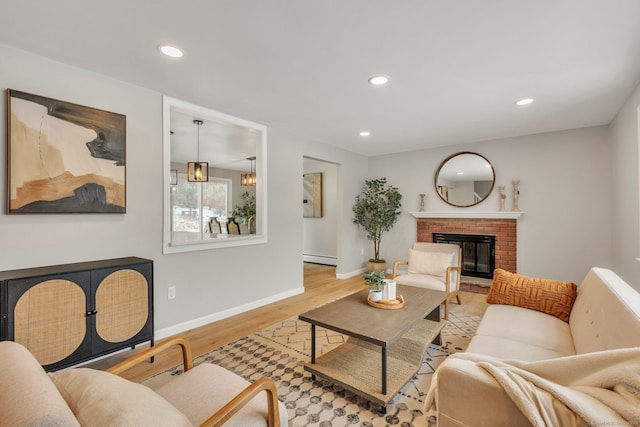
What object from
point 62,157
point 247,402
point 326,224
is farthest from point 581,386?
point 326,224

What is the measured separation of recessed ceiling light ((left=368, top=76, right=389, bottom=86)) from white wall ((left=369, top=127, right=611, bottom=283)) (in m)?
2.93

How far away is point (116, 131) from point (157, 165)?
16.4 inches

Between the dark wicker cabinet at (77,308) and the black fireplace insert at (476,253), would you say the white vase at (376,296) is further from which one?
the black fireplace insert at (476,253)

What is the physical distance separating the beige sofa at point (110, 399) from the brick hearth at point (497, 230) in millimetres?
→ 4439

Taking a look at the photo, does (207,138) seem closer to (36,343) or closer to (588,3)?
(36,343)

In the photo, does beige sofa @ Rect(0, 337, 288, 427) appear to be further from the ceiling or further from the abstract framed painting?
the ceiling

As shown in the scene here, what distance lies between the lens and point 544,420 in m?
0.91

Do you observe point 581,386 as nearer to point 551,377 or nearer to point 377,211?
point 551,377

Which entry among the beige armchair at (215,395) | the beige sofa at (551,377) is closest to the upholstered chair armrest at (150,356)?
the beige armchair at (215,395)

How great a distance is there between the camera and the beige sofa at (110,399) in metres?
0.72

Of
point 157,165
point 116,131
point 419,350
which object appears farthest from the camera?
point 157,165

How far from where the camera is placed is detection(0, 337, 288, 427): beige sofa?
0.72m

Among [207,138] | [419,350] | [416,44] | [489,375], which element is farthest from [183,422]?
[207,138]

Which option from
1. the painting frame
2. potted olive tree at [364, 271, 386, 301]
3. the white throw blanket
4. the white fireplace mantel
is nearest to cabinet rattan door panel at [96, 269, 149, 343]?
potted olive tree at [364, 271, 386, 301]
